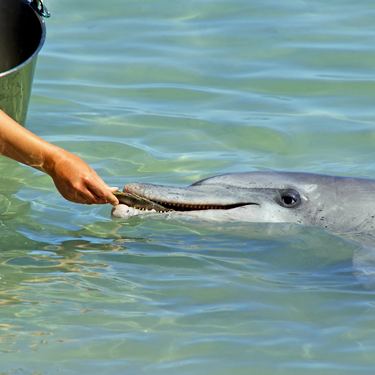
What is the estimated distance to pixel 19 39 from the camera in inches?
412

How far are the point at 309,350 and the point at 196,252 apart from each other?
79.0 inches

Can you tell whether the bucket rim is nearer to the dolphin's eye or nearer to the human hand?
the human hand

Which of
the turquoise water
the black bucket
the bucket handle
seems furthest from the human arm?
the bucket handle

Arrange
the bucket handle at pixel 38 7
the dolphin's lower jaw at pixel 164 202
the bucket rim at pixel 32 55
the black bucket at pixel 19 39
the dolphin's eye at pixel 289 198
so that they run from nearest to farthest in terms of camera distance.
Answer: the dolphin's lower jaw at pixel 164 202 < the dolphin's eye at pixel 289 198 < the bucket rim at pixel 32 55 < the bucket handle at pixel 38 7 < the black bucket at pixel 19 39

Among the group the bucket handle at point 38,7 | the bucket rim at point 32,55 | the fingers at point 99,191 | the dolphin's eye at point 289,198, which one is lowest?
the dolphin's eye at point 289,198

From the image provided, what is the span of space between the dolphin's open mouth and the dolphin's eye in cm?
22

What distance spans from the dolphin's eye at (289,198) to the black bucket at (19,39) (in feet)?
7.78

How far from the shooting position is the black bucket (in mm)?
9859

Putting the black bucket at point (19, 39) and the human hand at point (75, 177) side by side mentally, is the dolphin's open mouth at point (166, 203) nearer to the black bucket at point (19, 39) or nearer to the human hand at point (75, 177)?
the human hand at point (75, 177)

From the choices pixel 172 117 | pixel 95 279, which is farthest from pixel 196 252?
pixel 172 117

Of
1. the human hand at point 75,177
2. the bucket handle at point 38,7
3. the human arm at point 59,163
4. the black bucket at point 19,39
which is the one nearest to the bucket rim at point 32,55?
the black bucket at point 19,39

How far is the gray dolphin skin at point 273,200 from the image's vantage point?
28.5 feet

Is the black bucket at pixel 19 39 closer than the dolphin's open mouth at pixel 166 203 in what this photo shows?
No

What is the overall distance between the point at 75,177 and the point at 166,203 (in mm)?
1351
